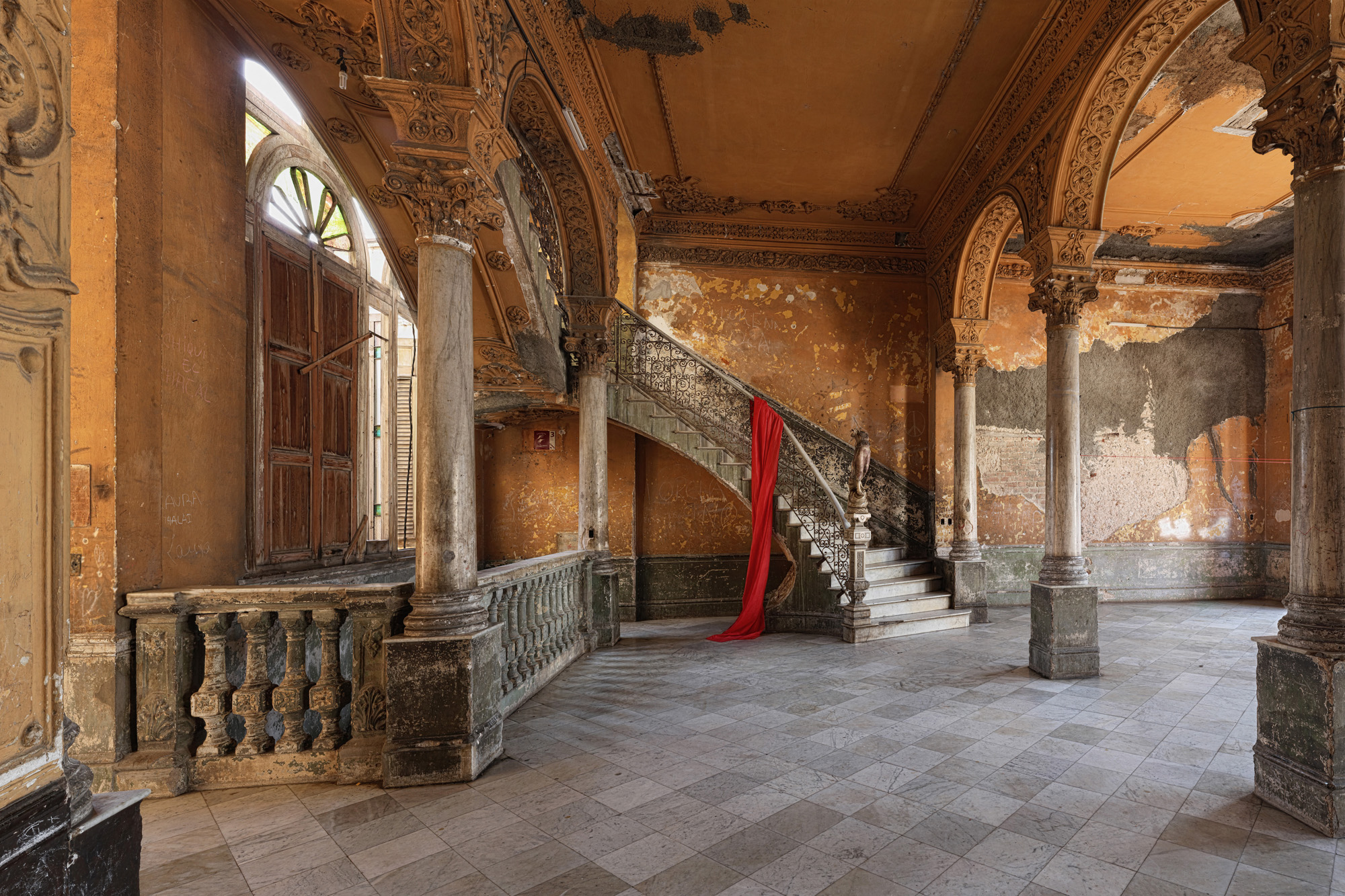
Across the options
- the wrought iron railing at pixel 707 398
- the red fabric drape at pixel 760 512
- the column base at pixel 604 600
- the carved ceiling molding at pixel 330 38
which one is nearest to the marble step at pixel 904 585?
the wrought iron railing at pixel 707 398

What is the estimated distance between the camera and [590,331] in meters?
7.60

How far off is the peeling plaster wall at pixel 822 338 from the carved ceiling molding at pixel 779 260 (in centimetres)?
11

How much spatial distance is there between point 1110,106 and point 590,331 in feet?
18.5

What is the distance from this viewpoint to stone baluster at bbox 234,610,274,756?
145 inches

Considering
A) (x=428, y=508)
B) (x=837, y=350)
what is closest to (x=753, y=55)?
(x=837, y=350)

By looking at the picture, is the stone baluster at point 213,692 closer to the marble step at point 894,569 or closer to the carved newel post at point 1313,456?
the carved newel post at point 1313,456

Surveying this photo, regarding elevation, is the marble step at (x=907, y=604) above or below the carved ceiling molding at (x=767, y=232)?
below

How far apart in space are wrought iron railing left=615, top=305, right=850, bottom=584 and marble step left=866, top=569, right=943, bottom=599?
38.5 inches

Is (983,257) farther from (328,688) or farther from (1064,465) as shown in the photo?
(328,688)

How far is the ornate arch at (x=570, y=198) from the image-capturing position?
6.22 meters

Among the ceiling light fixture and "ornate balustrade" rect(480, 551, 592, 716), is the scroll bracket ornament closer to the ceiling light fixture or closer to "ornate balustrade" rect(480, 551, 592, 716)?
the ceiling light fixture

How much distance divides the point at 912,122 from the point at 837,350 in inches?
139

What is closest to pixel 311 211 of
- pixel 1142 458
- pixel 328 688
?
pixel 328 688

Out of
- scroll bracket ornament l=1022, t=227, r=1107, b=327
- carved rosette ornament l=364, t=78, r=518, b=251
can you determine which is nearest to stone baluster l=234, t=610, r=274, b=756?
carved rosette ornament l=364, t=78, r=518, b=251
